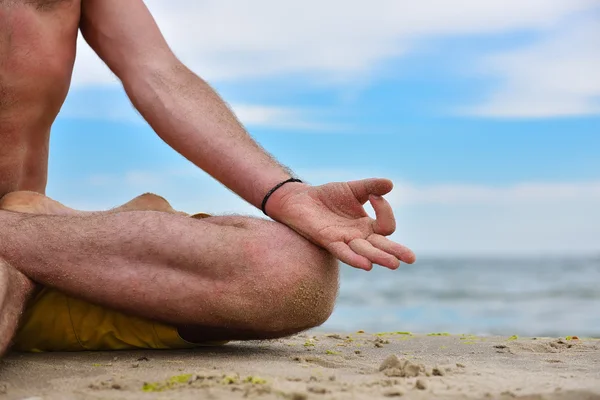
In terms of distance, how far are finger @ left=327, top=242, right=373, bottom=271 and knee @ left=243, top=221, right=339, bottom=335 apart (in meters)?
0.08

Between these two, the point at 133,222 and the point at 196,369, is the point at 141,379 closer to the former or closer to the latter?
the point at 196,369

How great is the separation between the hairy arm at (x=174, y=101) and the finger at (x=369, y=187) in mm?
284

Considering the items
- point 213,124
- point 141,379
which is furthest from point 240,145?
point 141,379

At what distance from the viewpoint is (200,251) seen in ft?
6.25

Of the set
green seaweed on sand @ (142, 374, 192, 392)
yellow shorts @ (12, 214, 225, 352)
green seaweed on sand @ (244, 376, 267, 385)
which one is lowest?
green seaweed on sand @ (142, 374, 192, 392)

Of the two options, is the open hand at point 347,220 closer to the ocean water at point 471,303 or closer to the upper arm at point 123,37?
the upper arm at point 123,37

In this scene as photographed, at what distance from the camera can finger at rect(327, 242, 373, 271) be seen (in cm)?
182

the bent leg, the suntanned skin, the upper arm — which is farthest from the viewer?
the upper arm

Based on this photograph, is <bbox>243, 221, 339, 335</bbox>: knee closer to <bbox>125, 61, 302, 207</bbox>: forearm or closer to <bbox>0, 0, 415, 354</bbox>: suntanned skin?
<bbox>0, 0, 415, 354</bbox>: suntanned skin

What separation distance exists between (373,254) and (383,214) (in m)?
0.14

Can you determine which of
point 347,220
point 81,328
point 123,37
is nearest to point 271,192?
point 347,220

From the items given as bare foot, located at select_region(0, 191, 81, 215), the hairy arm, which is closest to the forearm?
the hairy arm

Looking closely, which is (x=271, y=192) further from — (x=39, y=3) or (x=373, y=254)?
(x=39, y=3)

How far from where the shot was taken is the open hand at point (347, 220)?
186 centimetres
